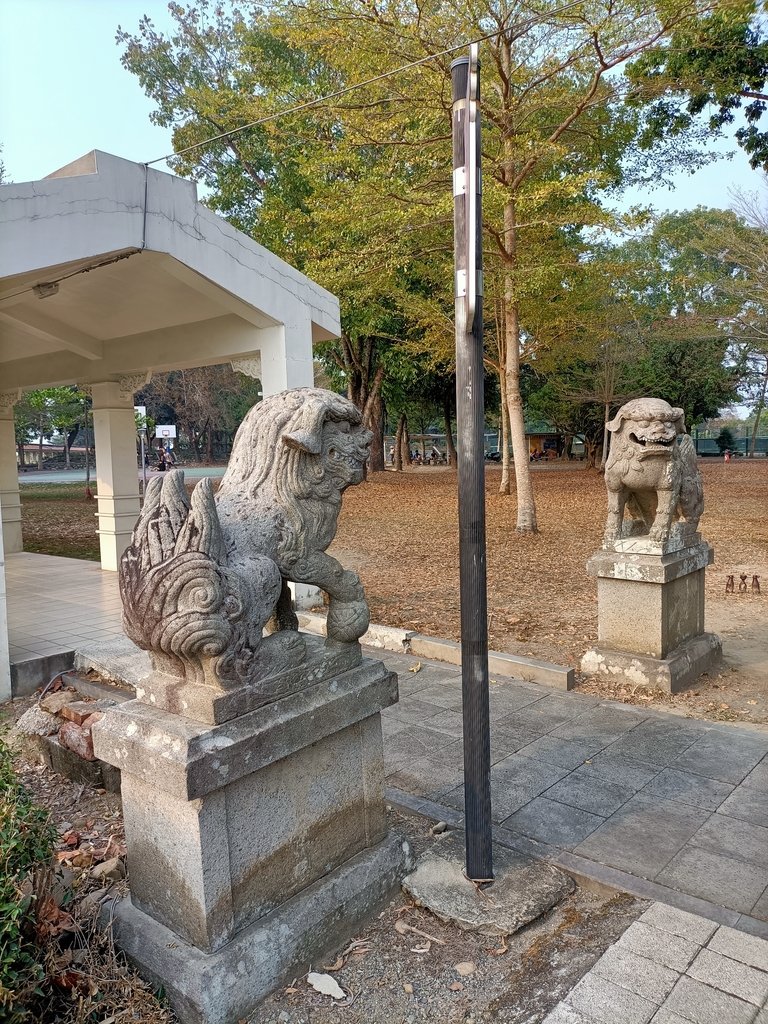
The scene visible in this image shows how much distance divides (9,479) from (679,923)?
12.1 m

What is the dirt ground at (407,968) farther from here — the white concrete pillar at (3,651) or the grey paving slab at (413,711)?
the white concrete pillar at (3,651)

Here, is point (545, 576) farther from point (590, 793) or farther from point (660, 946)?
point (660, 946)

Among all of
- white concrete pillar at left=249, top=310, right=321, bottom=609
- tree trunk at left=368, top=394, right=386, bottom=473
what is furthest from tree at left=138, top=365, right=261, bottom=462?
white concrete pillar at left=249, top=310, right=321, bottom=609

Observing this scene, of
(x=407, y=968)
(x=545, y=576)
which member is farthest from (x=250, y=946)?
(x=545, y=576)

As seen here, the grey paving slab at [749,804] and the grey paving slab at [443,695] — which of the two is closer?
the grey paving slab at [749,804]

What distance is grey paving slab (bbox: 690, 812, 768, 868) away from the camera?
10.9ft

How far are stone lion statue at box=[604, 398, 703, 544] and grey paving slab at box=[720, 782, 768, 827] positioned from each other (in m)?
2.10

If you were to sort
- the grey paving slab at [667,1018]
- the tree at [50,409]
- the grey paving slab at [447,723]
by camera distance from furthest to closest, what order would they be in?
1. the tree at [50,409]
2. the grey paving slab at [447,723]
3. the grey paving slab at [667,1018]

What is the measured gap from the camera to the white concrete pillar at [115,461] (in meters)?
9.76

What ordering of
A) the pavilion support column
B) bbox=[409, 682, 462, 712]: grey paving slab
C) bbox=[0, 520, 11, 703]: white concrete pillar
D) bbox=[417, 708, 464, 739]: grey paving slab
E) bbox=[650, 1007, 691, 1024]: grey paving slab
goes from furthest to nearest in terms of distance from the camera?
1. the pavilion support column
2. bbox=[0, 520, 11, 703]: white concrete pillar
3. bbox=[409, 682, 462, 712]: grey paving slab
4. bbox=[417, 708, 464, 739]: grey paving slab
5. bbox=[650, 1007, 691, 1024]: grey paving slab

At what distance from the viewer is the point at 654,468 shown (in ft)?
18.6

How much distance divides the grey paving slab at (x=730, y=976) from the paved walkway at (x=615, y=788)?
0.37 metres

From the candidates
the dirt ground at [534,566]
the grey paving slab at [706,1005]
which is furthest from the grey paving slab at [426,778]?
the dirt ground at [534,566]

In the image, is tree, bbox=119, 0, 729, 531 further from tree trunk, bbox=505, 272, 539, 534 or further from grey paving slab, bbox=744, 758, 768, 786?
grey paving slab, bbox=744, 758, 768, 786
